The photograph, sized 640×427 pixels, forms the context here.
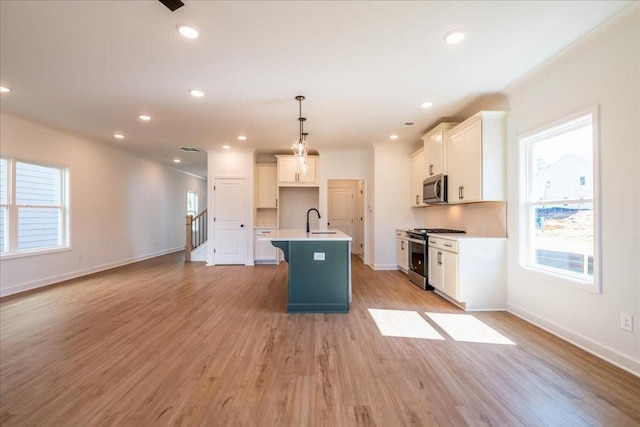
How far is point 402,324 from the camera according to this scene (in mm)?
3043

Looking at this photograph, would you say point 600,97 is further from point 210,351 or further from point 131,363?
point 131,363

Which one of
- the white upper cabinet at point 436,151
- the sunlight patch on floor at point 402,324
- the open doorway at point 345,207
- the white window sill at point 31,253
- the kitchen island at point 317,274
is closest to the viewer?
the sunlight patch on floor at point 402,324

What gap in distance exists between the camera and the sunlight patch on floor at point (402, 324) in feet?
9.15

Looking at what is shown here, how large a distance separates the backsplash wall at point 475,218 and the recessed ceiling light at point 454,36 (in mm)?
2087

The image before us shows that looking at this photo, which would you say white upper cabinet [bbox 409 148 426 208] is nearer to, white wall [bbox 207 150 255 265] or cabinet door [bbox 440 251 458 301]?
cabinet door [bbox 440 251 458 301]

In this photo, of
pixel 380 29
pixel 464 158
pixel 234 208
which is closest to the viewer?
pixel 380 29

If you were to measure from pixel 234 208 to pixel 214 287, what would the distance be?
7.62ft

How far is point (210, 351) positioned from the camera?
8.07 ft

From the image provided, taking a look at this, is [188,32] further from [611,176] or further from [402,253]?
[402,253]

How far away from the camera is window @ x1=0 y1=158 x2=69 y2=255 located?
419 cm

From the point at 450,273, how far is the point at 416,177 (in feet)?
7.96

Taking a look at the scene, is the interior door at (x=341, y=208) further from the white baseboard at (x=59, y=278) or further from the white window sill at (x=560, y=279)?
the white baseboard at (x=59, y=278)

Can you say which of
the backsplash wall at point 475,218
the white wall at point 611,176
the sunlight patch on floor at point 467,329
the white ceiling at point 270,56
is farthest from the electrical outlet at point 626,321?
the white ceiling at point 270,56

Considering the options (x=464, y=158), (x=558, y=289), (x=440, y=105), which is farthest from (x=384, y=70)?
(x=558, y=289)
